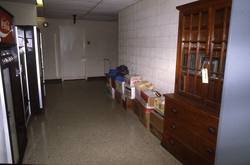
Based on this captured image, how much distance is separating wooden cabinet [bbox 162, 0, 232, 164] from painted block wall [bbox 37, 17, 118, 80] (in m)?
5.90

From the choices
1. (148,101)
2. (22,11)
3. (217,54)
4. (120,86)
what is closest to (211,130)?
(217,54)

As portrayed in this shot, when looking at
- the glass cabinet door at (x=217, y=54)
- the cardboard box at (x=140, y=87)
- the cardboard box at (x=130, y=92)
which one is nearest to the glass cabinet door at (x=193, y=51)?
the glass cabinet door at (x=217, y=54)

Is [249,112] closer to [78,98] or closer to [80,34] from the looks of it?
[78,98]

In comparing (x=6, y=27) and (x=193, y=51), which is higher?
(x=6, y=27)

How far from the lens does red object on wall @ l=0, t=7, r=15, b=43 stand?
1766mm

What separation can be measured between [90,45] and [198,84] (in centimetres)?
624

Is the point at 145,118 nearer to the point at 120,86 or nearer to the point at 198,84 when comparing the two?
the point at 198,84

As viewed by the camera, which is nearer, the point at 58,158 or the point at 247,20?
the point at 247,20

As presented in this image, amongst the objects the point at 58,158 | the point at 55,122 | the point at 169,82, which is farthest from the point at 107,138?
the point at 169,82

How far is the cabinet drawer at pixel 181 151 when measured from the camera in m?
2.01

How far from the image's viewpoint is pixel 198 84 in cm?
230

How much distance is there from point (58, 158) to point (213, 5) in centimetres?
265

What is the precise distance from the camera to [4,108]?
1699 mm

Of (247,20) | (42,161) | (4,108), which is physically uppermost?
(247,20)
